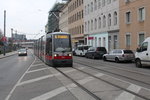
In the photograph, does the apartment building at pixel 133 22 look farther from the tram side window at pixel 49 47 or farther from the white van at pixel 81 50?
the tram side window at pixel 49 47

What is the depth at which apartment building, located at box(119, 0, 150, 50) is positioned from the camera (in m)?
34.4

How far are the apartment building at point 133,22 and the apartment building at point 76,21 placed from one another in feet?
92.3

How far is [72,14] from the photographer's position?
82.0m

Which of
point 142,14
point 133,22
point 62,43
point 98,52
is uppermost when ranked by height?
A: point 142,14

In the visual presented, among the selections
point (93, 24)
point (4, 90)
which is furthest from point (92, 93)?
point (93, 24)

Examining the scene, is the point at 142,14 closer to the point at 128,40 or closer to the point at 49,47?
the point at 128,40

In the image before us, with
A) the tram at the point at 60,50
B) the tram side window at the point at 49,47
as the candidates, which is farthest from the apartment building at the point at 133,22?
the tram side window at the point at 49,47

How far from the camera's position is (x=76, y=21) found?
253 feet

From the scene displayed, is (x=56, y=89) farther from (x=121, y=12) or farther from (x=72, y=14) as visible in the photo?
(x=72, y=14)

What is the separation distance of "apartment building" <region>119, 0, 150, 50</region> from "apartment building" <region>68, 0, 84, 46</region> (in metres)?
28.1

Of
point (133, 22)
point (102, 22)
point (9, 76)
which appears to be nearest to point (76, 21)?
point (102, 22)

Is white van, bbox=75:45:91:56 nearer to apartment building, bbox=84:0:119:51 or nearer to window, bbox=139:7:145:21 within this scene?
apartment building, bbox=84:0:119:51

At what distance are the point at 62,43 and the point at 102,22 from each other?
91.4 feet

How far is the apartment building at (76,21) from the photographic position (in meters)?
70.1
